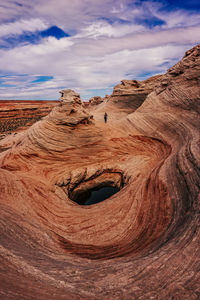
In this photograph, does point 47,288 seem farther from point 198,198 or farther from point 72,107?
point 72,107

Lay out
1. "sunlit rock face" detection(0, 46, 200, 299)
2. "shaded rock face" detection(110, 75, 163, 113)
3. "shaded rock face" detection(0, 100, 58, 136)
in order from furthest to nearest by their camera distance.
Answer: "shaded rock face" detection(0, 100, 58, 136) < "shaded rock face" detection(110, 75, 163, 113) < "sunlit rock face" detection(0, 46, 200, 299)

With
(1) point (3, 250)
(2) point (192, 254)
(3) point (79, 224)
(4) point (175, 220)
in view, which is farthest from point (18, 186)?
(2) point (192, 254)

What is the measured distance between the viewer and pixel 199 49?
11.1m

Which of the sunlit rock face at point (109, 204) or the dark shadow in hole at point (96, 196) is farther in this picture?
the dark shadow in hole at point (96, 196)

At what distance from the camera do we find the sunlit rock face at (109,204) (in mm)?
2562

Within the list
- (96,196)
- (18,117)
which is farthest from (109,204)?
(18,117)

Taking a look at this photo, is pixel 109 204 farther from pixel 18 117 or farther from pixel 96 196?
pixel 18 117

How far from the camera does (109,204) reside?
725cm

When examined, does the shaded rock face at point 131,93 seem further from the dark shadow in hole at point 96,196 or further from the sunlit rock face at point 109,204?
the dark shadow in hole at point 96,196

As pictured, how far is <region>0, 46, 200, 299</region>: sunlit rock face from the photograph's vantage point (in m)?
2.56

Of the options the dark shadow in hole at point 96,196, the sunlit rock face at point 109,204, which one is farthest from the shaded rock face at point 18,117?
the sunlit rock face at point 109,204

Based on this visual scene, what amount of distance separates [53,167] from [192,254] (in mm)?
8148

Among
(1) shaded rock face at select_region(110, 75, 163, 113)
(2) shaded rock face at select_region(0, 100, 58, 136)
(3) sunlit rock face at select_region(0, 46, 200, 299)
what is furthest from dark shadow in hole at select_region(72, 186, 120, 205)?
(2) shaded rock face at select_region(0, 100, 58, 136)

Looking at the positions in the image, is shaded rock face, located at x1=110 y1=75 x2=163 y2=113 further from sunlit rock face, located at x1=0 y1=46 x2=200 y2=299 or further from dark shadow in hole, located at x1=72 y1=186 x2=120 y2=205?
dark shadow in hole, located at x1=72 y1=186 x2=120 y2=205
